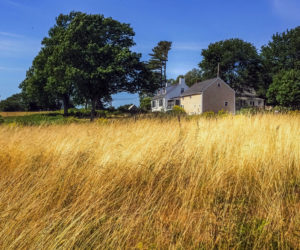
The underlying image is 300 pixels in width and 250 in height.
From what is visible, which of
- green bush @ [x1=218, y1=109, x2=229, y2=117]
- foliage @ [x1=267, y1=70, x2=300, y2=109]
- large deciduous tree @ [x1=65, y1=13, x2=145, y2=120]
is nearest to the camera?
green bush @ [x1=218, y1=109, x2=229, y2=117]

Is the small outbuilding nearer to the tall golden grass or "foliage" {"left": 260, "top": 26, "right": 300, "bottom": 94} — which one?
"foliage" {"left": 260, "top": 26, "right": 300, "bottom": 94}

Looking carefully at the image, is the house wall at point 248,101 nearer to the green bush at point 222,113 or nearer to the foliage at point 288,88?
the foliage at point 288,88

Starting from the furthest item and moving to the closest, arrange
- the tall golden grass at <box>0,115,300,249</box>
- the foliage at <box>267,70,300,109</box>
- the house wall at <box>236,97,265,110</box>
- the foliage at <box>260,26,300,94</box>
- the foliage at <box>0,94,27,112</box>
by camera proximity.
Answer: the foliage at <box>0,94,27,112</box>, the house wall at <box>236,97,265,110</box>, the foliage at <box>260,26,300,94</box>, the foliage at <box>267,70,300,109</box>, the tall golden grass at <box>0,115,300,249</box>

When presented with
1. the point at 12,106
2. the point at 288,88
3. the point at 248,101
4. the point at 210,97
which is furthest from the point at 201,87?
the point at 12,106

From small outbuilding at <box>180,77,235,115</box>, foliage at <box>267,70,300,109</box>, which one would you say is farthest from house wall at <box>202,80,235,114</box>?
foliage at <box>267,70,300,109</box>

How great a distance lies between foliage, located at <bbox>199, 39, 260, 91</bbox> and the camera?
1864 inches

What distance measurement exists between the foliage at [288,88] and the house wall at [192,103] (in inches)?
557

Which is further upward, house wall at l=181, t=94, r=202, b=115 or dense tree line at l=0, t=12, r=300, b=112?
dense tree line at l=0, t=12, r=300, b=112

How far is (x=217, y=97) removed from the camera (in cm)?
3947

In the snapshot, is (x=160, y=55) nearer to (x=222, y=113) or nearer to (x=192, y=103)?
(x=192, y=103)

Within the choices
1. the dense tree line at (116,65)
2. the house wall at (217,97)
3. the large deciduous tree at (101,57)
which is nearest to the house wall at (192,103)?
the house wall at (217,97)

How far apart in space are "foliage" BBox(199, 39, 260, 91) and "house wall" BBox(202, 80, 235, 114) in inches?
372

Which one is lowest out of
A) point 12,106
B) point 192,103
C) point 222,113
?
point 222,113

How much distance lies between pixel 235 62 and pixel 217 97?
14.1 metres
